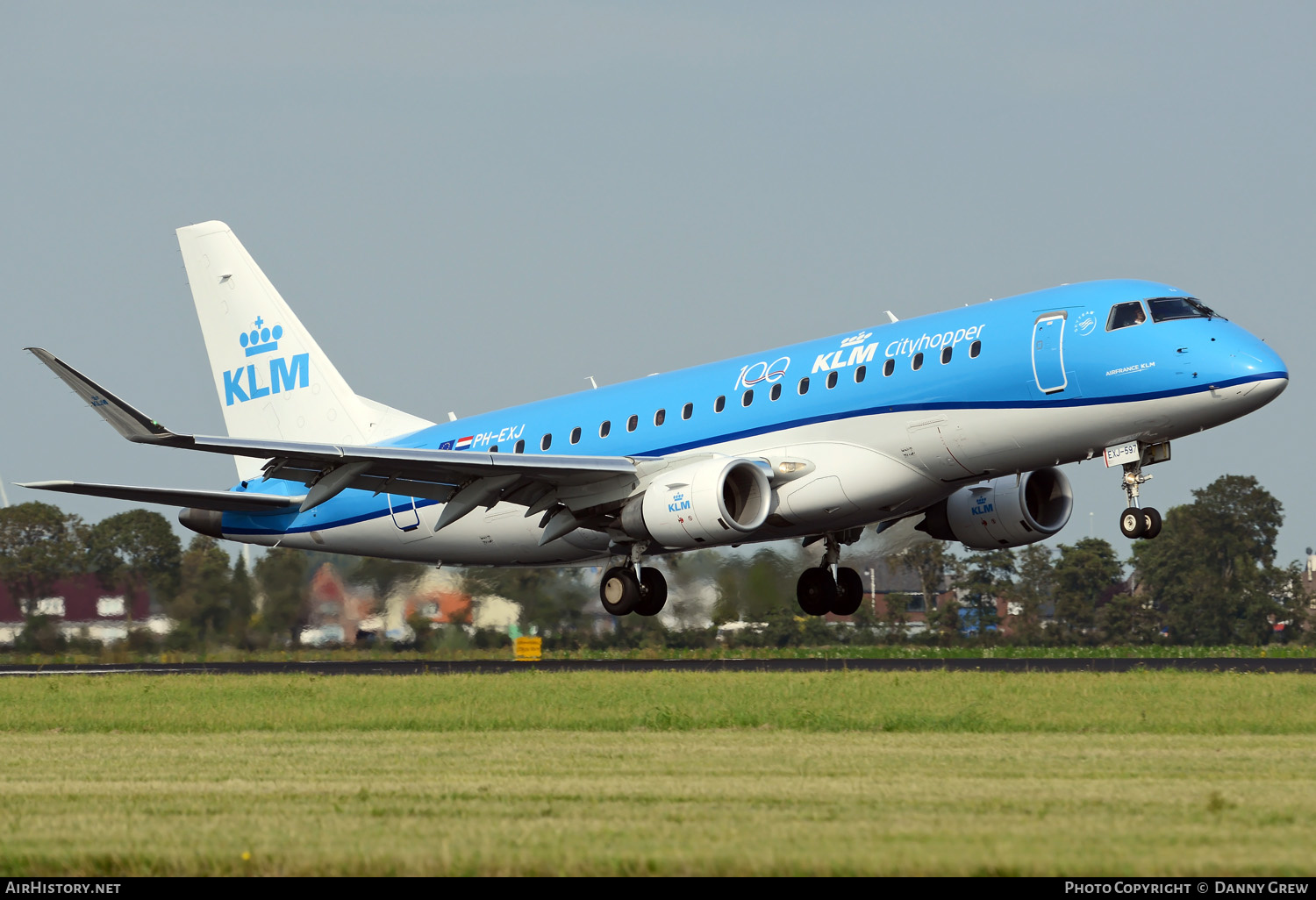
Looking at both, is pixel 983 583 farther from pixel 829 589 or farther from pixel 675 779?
pixel 675 779

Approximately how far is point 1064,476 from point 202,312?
68.1ft

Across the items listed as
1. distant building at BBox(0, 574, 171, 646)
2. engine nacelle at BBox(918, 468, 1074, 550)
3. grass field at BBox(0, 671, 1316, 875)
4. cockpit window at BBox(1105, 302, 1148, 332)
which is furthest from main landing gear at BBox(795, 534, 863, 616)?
distant building at BBox(0, 574, 171, 646)

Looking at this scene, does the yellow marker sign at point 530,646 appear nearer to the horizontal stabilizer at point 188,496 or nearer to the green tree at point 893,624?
the horizontal stabilizer at point 188,496

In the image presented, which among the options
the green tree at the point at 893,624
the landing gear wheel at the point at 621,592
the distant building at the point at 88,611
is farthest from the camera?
the green tree at the point at 893,624

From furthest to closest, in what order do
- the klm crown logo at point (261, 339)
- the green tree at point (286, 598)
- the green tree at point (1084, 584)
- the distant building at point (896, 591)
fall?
the green tree at point (1084, 584), the distant building at point (896, 591), the green tree at point (286, 598), the klm crown logo at point (261, 339)

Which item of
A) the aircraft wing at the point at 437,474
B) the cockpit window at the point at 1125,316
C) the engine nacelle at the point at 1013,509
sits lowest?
the engine nacelle at the point at 1013,509

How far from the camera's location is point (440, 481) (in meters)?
30.3

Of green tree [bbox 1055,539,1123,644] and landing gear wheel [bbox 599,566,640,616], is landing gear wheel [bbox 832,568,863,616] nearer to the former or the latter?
landing gear wheel [bbox 599,566,640,616]

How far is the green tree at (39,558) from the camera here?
4038 cm

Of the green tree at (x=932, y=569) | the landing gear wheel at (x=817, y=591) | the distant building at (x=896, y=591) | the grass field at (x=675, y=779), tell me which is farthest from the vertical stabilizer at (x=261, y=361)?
the green tree at (x=932, y=569)

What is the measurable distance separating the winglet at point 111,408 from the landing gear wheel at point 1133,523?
15161 mm

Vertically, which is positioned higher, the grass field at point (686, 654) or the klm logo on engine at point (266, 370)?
the klm logo on engine at point (266, 370)

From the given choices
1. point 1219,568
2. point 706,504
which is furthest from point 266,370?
point 1219,568

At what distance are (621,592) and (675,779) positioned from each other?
700 inches
